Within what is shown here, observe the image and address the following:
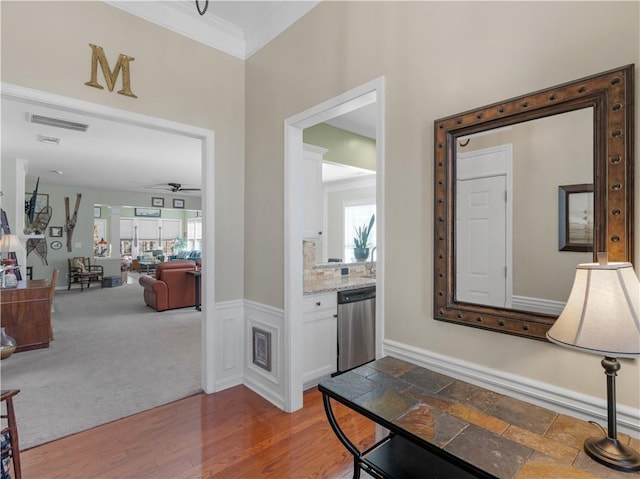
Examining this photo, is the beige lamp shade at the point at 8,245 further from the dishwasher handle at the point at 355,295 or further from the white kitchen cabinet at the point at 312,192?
the dishwasher handle at the point at 355,295

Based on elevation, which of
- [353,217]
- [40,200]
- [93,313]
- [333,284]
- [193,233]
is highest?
[40,200]

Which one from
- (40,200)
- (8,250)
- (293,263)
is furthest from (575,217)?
(40,200)

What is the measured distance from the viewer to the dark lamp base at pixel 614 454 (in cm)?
86

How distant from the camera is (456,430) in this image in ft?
3.35

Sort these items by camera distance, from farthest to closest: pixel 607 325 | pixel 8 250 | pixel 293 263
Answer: pixel 8 250 < pixel 293 263 < pixel 607 325

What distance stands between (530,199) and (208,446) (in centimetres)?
235

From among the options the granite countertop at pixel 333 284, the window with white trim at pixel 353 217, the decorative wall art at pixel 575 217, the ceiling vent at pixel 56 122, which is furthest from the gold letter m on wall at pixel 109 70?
the window with white trim at pixel 353 217

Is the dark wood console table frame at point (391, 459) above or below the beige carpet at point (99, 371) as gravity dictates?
above

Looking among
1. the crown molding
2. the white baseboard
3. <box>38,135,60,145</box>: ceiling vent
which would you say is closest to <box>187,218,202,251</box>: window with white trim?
<box>38,135,60,145</box>: ceiling vent

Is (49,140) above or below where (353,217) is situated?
above

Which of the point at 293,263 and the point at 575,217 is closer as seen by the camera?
the point at 575,217

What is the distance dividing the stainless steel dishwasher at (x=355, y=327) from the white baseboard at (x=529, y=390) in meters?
1.48

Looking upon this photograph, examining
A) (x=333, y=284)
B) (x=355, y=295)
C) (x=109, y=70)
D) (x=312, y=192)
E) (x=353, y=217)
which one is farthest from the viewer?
(x=353, y=217)

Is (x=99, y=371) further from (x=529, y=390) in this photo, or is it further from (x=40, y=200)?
(x=40, y=200)
